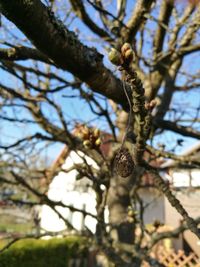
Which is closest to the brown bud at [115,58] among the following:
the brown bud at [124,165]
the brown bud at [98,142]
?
the brown bud at [124,165]

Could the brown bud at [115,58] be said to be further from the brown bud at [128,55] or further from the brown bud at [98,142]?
the brown bud at [98,142]

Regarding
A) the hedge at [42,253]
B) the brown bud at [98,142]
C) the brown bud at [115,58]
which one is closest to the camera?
the brown bud at [115,58]

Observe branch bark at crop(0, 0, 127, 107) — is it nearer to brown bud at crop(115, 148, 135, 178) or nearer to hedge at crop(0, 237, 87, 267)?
brown bud at crop(115, 148, 135, 178)

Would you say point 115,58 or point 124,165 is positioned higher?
point 115,58

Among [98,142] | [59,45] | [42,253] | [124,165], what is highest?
[59,45]

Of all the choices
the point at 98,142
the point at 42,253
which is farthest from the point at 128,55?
the point at 42,253

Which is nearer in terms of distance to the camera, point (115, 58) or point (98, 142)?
point (115, 58)

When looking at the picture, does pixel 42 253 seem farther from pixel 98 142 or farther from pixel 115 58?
pixel 115 58

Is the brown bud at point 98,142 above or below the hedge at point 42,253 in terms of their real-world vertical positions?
above

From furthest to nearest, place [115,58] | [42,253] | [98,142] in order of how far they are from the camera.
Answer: [42,253]
[98,142]
[115,58]

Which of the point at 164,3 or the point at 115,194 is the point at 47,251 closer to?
the point at 115,194
